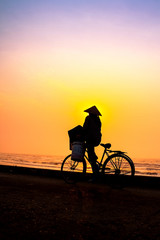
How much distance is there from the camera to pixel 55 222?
3621 millimetres

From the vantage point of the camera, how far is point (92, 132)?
320 inches

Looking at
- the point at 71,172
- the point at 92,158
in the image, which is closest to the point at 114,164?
the point at 92,158

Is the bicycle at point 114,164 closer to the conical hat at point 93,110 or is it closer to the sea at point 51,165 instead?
the conical hat at point 93,110

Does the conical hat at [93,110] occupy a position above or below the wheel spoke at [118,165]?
above

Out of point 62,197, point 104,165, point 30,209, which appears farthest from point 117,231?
point 104,165

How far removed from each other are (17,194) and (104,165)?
110 inches

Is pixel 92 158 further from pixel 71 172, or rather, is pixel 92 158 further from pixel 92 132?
pixel 71 172

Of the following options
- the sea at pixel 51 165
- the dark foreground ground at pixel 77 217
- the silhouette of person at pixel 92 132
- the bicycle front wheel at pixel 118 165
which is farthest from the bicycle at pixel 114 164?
the sea at pixel 51 165

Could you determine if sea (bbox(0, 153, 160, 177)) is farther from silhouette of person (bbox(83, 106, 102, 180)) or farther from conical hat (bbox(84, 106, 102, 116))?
conical hat (bbox(84, 106, 102, 116))

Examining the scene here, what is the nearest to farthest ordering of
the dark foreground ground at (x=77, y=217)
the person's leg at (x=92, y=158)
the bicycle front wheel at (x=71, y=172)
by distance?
the dark foreground ground at (x=77, y=217) → the person's leg at (x=92, y=158) → the bicycle front wheel at (x=71, y=172)

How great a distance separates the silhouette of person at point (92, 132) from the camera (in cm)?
813

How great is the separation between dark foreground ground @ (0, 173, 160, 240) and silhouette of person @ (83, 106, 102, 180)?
7.47ft

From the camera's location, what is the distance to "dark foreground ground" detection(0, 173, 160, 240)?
3.14 metres

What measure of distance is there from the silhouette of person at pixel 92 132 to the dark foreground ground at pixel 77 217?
7.47 ft
